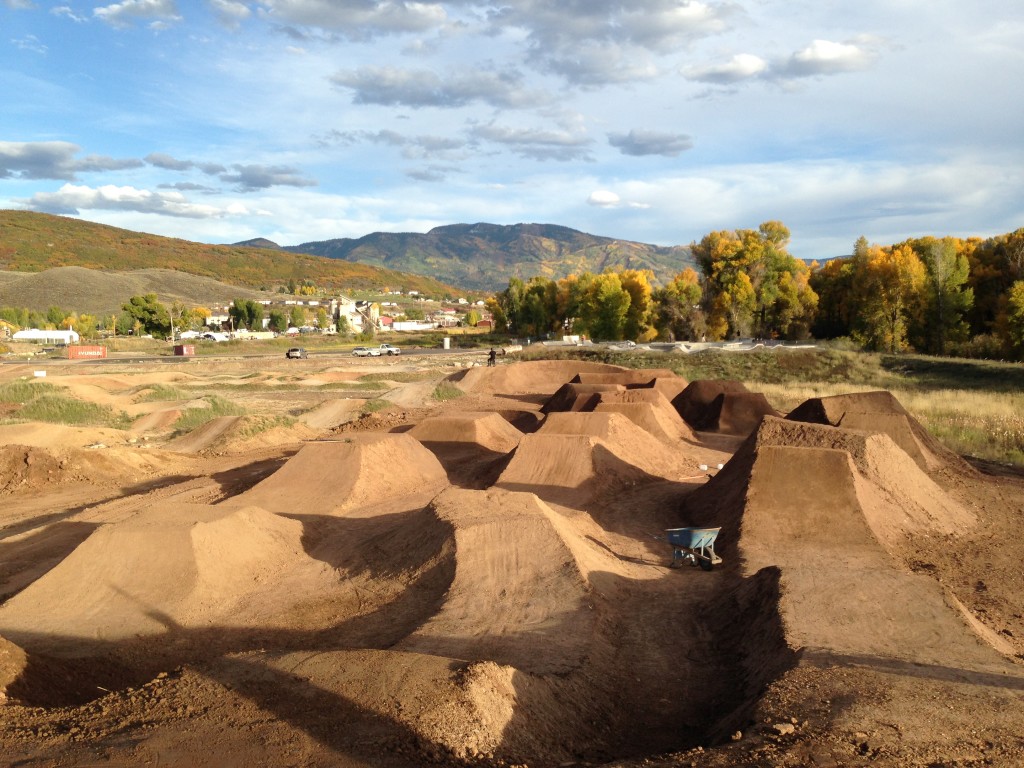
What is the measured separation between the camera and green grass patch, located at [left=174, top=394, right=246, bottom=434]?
33650mm

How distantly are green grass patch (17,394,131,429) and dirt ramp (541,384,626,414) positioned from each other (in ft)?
65.2

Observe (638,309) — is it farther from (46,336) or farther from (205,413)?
(46,336)

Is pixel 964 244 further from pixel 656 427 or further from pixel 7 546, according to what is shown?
pixel 7 546

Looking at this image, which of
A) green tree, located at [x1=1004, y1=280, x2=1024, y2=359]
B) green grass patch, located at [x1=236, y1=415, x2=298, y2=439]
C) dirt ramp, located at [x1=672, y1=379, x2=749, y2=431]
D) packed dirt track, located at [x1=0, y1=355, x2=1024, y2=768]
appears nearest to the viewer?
packed dirt track, located at [x1=0, y1=355, x2=1024, y2=768]

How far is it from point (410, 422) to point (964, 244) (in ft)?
177

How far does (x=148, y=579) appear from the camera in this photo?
13.0 metres

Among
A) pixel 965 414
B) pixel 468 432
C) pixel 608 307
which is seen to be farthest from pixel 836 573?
pixel 608 307

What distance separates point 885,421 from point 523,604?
51.1 feet

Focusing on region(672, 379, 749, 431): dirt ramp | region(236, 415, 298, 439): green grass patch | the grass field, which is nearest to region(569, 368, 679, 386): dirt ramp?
the grass field

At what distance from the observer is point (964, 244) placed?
205 feet

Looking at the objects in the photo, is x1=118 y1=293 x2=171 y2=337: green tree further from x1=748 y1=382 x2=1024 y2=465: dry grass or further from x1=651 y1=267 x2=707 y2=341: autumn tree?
x1=748 y1=382 x2=1024 y2=465: dry grass

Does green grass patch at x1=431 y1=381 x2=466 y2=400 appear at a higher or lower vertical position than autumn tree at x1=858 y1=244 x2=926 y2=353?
lower

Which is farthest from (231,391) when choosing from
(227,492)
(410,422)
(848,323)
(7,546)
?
(848,323)

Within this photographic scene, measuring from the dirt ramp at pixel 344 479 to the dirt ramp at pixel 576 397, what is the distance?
11150mm
